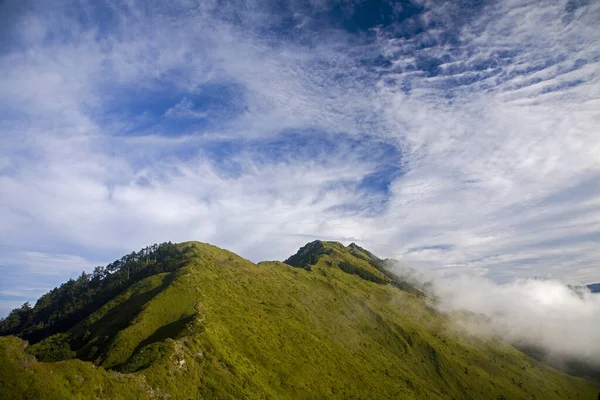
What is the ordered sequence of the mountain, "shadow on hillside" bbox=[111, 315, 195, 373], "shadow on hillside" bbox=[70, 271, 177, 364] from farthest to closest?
1. "shadow on hillside" bbox=[70, 271, 177, 364]
2. "shadow on hillside" bbox=[111, 315, 195, 373]
3. the mountain

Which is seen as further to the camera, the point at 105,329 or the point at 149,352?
the point at 105,329

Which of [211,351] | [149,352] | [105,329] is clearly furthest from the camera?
[105,329]

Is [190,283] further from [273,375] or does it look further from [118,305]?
[273,375]

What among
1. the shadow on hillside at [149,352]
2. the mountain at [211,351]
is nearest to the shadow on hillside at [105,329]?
the mountain at [211,351]

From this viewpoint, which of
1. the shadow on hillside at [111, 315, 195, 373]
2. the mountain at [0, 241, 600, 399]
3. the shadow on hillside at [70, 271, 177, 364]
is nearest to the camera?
the mountain at [0, 241, 600, 399]

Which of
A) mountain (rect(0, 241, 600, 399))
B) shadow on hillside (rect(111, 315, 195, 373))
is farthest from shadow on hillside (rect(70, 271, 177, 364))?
shadow on hillside (rect(111, 315, 195, 373))

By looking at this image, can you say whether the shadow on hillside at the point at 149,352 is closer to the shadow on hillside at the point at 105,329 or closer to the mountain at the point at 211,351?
the mountain at the point at 211,351

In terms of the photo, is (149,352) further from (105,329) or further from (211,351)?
(105,329)

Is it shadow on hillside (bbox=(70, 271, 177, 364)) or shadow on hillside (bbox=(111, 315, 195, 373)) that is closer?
shadow on hillside (bbox=(111, 315, 195, 373))

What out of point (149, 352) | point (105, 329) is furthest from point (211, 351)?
point (105, 329)

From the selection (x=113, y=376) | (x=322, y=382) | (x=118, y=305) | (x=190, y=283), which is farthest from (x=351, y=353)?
(x=113, y=376)

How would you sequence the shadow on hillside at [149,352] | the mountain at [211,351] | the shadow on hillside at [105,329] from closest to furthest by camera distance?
the mountain at [211,351], the shadow on hillside at [149,352], the shadow on hillside at [105,329]

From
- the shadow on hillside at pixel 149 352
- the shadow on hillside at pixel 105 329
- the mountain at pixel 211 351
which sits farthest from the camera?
the shadow on hillside at pixel 105 329

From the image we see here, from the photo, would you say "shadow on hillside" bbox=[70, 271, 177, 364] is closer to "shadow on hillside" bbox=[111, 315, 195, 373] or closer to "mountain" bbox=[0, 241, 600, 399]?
"mountain" bbox=[0, 241, 600, 399]
